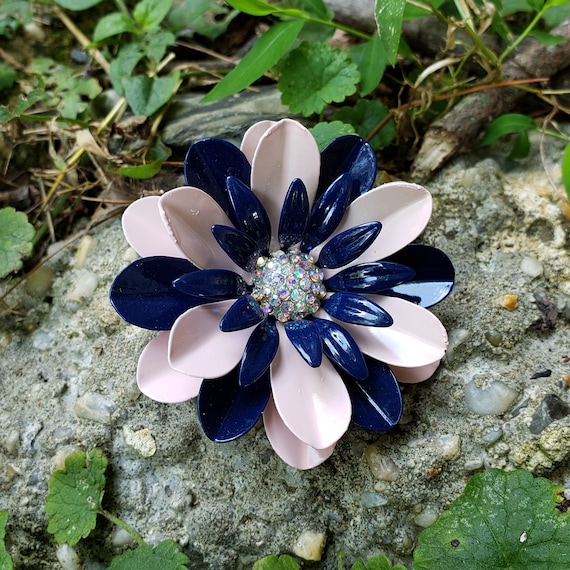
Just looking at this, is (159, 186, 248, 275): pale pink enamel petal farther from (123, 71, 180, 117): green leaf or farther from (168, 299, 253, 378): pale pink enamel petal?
(123, 71, 180, 117): green leaf

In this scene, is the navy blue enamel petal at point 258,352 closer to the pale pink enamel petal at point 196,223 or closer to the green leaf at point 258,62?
the pale pink enamel petal at point 196,223

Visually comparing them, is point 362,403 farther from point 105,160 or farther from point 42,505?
point 105,160

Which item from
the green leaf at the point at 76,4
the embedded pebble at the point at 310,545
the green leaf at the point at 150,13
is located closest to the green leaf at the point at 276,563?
the embedded pebble at the point at 310,545

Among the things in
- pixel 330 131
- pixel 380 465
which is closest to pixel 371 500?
pixel 380 465

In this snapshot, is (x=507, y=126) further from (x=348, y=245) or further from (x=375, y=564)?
(x=375, y=564)

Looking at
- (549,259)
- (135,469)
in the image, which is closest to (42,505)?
(135,469)
